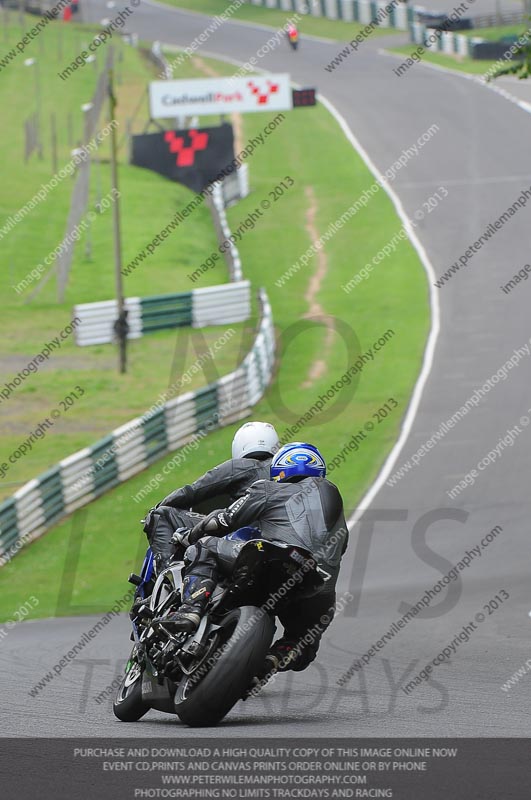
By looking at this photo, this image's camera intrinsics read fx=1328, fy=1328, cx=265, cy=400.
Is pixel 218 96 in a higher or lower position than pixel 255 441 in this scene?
lower

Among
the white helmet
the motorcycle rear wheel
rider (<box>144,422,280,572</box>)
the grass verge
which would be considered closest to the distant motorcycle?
the grass verge

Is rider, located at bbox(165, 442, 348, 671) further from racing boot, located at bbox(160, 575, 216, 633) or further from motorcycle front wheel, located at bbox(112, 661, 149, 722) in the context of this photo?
motorcycle front wheel, located at bbox(112, 661, 149, 722)

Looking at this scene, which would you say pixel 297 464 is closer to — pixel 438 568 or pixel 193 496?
pixel 193 496

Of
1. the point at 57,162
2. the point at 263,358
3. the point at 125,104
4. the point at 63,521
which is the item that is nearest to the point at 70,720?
the point at 63,521

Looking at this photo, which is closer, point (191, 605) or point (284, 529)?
point (191, 605)

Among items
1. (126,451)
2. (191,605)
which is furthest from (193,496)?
(126,451)

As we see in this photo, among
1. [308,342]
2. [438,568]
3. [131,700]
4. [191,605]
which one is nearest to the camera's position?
[191,605]

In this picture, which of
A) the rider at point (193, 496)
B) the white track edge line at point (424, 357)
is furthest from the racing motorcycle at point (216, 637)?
the white track edge line at point (424, 357)

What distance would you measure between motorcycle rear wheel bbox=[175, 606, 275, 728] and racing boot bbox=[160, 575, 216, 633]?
173mm

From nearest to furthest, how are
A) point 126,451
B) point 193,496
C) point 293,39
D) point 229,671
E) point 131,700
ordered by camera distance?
point 229,671 → point 131,700 → point 193,496 → point 126,451 → point 293,39

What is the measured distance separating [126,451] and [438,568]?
612 centimetres

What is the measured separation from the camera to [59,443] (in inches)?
817

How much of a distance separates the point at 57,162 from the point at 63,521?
28.0m

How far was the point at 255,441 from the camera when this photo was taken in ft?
27.3
